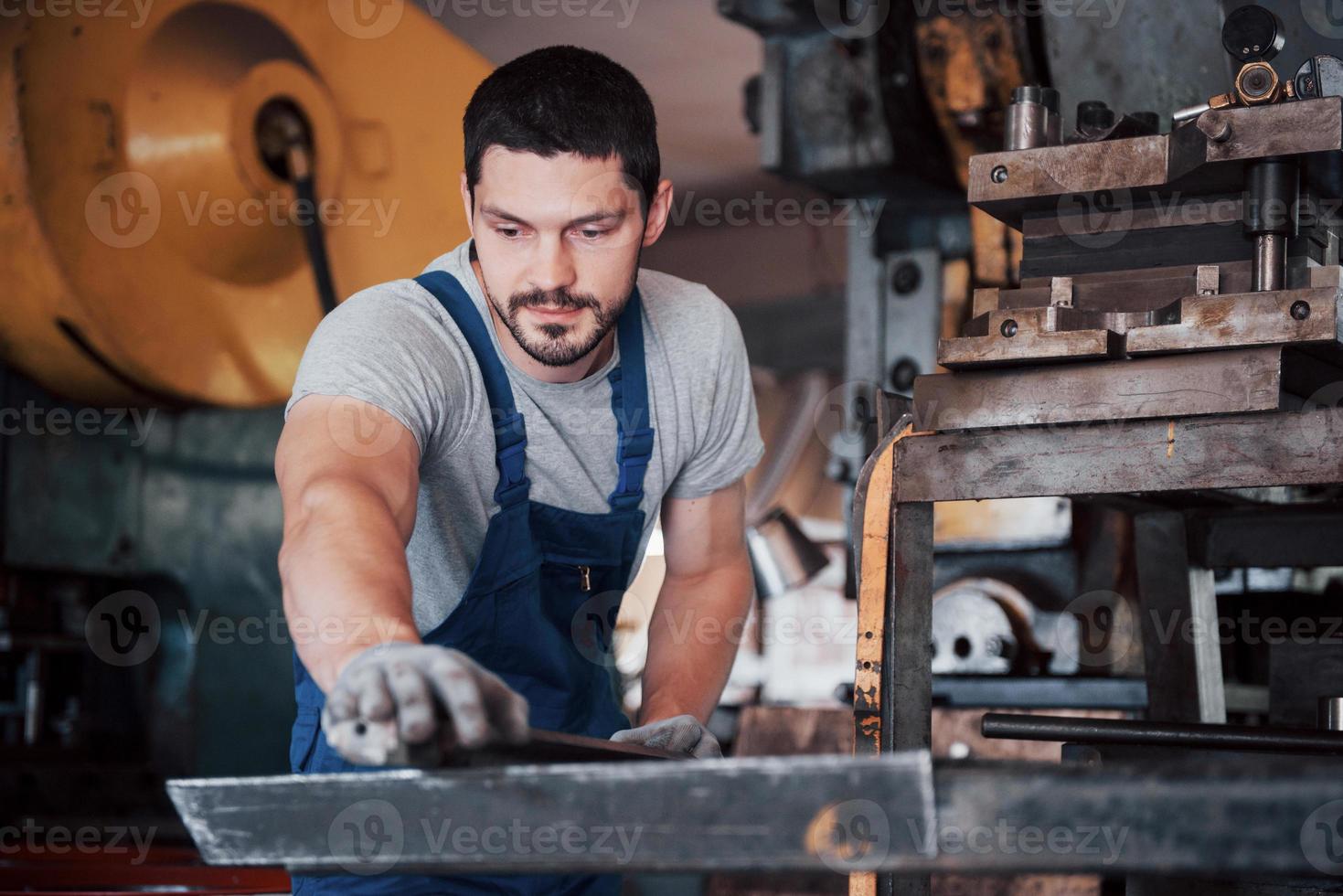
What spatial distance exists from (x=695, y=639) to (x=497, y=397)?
382 millimetres

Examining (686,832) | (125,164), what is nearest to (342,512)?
(686,832)

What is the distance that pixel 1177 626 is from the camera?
1.73m

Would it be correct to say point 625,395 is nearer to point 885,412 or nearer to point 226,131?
point 885,412

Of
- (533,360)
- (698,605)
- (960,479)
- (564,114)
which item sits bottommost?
(698,605)

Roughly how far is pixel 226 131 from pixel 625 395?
1129 millimetres

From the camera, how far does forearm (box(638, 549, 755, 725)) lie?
1525mm

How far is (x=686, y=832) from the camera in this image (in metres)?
0.73

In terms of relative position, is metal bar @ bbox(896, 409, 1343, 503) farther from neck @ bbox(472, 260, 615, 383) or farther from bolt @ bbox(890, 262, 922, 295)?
bolt @ bbox(890, 262, 922, 295)

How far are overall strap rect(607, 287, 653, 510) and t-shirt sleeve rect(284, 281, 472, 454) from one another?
191 millimetres

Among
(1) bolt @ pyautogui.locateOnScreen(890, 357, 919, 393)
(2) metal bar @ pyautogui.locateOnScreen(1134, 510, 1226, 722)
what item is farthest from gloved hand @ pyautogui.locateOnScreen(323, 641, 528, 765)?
(1) bolt @ pyautogui.locateOnScreen(890, 357, 919, 393)

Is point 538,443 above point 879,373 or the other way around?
the other way around

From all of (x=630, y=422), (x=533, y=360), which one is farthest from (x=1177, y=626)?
(x=533, y=360)

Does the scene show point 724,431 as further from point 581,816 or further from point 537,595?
point 581,816

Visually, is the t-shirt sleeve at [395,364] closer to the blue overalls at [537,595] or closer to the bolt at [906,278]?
the blue overalls at [537,595]
